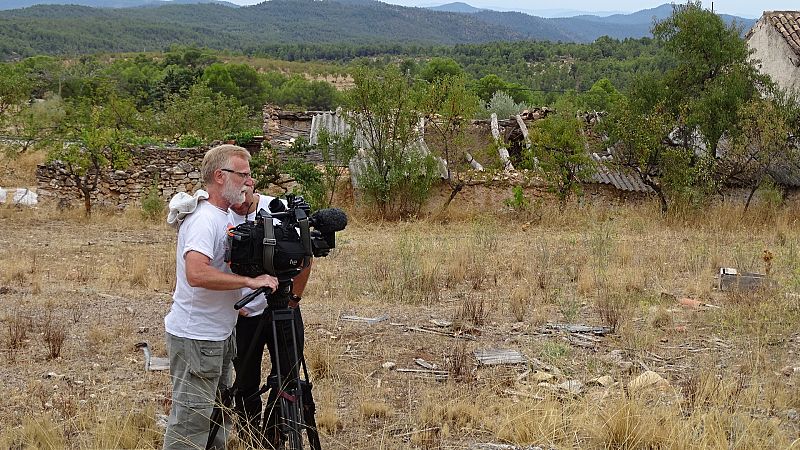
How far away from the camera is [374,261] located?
9.22 m

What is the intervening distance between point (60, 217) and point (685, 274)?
1080 centimetres

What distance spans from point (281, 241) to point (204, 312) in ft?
1.59

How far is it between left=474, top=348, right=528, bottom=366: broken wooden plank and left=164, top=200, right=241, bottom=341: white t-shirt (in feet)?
7.85

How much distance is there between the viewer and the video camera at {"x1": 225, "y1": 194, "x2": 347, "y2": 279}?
3.36 metres

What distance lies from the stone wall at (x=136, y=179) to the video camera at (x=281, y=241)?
12819mm

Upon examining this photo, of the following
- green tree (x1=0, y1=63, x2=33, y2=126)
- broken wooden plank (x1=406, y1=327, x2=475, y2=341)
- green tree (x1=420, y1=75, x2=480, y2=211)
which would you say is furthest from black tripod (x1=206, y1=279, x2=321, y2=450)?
green tree (x1=0, y1=63, x2=33, y2=126)

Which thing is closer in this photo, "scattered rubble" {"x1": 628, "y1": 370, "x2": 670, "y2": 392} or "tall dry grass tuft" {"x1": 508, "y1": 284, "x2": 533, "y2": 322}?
"scattered rubble" {"x1": 628, "y1": 370, "x2": 670, "y2": 392}

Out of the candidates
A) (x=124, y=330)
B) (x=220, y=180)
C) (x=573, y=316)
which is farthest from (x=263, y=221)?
(x=573, y=316)

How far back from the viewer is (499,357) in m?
5.50

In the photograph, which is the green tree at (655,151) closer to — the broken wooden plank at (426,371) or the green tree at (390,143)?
the green tree at (390,143)

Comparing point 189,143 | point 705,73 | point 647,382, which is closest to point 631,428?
point 647,382

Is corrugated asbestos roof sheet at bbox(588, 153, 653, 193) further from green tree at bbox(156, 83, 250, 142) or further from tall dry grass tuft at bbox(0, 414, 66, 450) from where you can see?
tall dry grass tuft at bbox(0, 414, 66, 450)

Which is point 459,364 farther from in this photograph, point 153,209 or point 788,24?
point 788,24

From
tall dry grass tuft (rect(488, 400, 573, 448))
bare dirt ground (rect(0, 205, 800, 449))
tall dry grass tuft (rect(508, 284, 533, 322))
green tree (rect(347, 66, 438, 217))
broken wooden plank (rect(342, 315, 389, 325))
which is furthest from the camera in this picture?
green tree (rect(347, 66, 438, 217))
